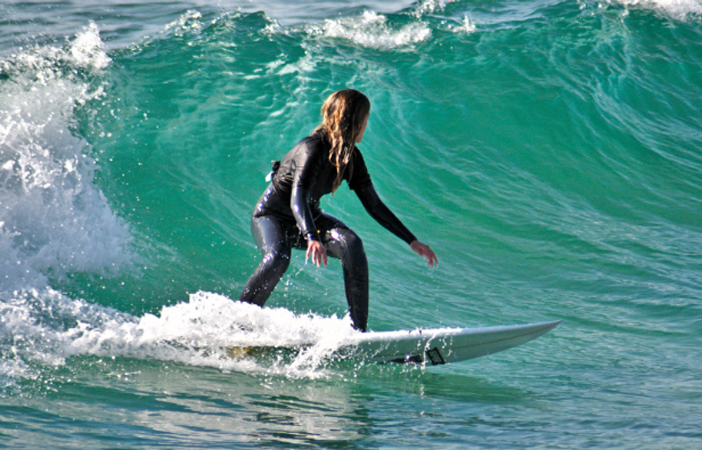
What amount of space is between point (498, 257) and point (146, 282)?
11.7 feet

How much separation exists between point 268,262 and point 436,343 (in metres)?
1.15

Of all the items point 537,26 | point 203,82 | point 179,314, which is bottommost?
point 179,314

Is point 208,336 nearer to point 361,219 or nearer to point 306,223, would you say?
point 306,223

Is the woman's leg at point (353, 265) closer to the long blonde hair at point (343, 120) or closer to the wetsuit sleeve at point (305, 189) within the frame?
the wetsuit sleeve at point (305, 189)

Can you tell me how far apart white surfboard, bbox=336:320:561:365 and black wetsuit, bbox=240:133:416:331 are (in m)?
0.16

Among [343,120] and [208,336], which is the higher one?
[343,120]

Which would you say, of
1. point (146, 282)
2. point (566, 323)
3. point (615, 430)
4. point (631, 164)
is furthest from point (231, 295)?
point (631, 164)

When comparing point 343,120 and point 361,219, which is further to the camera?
Result: point 361,219

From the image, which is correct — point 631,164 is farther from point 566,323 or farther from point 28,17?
point 28,17

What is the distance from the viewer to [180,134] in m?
8.24

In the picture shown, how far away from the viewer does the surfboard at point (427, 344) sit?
4000 millimetres

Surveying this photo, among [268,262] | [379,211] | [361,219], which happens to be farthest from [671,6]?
[268,262]

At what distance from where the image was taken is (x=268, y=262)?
386 cm

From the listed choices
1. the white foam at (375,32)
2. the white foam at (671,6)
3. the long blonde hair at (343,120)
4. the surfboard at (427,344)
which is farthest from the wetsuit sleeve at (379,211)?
the white foam at (671,6)
